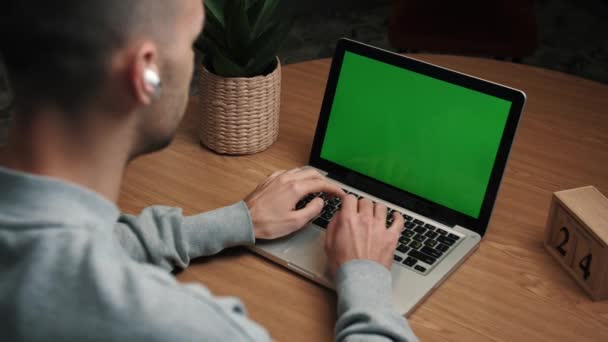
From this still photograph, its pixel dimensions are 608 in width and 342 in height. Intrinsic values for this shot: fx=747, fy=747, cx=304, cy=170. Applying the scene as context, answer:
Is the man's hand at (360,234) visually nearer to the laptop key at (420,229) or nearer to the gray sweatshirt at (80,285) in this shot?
the laptop key at (420,229)

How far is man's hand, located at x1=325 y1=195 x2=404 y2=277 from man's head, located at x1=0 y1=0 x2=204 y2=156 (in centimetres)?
42

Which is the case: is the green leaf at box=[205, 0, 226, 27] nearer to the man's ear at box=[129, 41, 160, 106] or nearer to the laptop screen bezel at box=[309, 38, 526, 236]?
the laptop screen bezel at box=[309, 38, 526, 236]

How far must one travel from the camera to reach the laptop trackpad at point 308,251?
44.0 inches

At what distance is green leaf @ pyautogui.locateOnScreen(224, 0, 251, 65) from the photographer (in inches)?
50.9

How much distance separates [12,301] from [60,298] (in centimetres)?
5

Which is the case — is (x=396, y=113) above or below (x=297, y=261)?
above

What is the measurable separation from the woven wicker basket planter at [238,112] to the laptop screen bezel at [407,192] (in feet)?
0.36

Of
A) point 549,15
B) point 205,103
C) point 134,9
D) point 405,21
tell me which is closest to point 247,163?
point 205,103

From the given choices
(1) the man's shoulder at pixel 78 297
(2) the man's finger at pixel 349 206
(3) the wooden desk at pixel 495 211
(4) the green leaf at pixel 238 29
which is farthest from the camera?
(4) the green leaf at pixel 238 29

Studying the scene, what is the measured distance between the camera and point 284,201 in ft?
3.93

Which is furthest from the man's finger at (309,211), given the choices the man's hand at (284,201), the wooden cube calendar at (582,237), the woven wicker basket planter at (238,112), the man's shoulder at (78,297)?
the man's shoulder at (78,297)

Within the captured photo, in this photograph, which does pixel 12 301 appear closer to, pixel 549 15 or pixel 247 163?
pixel 247 163

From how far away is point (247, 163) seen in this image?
4.61 feet

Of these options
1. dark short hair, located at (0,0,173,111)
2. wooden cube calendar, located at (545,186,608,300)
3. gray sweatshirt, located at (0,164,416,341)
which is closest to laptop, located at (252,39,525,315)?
wooden cube calendar, located at (545,186,608,300)
